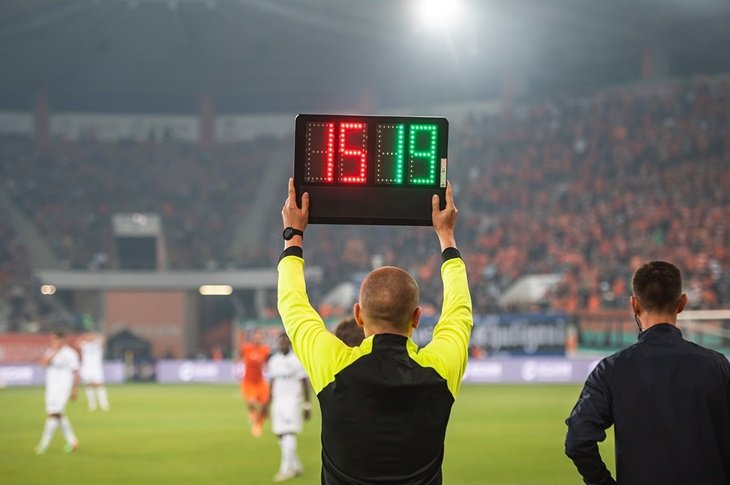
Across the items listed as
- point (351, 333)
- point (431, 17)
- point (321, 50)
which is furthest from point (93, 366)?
point (321, 50)

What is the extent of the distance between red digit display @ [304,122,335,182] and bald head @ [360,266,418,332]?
62 centimetres

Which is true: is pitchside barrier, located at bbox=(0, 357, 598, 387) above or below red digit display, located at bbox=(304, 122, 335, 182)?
below

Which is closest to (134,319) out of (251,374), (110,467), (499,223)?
(499,223)

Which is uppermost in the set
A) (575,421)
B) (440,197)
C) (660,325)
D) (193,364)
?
(440,197)

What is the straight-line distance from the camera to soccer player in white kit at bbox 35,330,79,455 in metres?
17.3

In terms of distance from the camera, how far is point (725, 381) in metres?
4.25

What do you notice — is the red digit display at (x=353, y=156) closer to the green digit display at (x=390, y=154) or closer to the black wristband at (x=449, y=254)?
the green digit display at (x=390, y=154)

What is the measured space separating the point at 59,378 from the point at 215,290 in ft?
84.4

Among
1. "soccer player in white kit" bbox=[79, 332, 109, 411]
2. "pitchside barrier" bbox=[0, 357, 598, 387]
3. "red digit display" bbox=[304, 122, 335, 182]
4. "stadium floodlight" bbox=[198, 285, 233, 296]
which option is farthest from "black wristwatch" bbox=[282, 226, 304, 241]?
"stadium floodlight" bbox=[198, 285, 233, 296]

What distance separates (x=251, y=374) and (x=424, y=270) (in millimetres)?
22986

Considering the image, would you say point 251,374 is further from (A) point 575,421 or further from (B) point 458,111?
(B) point 458,111

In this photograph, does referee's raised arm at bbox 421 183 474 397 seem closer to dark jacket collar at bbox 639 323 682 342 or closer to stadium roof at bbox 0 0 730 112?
dark jacket collar at bbox 639 323 682 342

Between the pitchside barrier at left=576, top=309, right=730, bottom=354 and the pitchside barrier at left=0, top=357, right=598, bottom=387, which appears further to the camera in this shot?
the pitchside barrier at left=0, top=357, right=598, bottom=387

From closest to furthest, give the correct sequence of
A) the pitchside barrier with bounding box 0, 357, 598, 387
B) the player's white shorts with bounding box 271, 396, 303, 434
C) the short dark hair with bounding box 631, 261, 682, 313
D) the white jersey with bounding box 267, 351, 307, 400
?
the short dark hair with bounding box 631, 261, 682, 313 → the player's white shorts with bounding box 271, 396, 303, 434 → the white jersey with bounding box 267, 351, 307, 400 → the pitchside barrier with bounding box 0, 357, 598, 387
